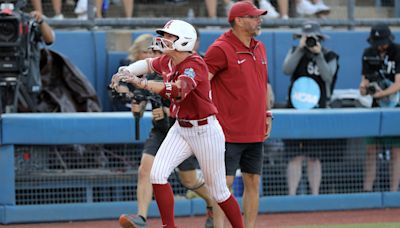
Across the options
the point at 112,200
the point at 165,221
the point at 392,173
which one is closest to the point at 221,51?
the point at 165,221

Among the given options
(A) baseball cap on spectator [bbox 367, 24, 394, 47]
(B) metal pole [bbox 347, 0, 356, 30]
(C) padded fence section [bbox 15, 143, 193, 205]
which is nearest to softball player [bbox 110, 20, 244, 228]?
(C) padded fence section [bbox 15, 143, 193, 205]

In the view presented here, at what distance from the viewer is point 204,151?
25.1 ft

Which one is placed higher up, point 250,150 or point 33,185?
point 250,150

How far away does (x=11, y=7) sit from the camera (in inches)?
409

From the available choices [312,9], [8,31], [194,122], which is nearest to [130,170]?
[8,31]

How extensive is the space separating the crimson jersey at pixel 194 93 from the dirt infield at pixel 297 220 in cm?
253

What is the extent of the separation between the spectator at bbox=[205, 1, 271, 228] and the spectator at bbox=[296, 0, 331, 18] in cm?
515

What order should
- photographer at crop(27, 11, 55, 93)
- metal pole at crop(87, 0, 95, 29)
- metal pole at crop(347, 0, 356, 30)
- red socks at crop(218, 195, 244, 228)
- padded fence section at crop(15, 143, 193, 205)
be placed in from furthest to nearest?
metal pole at crop(347, 0, 356, 30) → metal pole at crop(87, 0, 95, 29) → photographer at crop(27, 11, 55, 93) → padded fence section at crop(15, 143, 193, 205) → red socks at crop(218, 195, 244, 228)

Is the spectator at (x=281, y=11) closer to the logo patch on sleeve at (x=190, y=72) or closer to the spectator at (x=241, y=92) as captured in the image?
the spectator at (x=241, y=92)

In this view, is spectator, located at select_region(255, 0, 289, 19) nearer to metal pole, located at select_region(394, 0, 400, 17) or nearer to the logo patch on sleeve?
metal pole, located at select_region(394, 0, 400, 17)

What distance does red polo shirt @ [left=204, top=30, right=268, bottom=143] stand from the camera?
8.24m

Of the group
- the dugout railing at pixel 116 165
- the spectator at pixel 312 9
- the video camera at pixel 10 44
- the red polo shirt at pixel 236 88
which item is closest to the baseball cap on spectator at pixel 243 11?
the red polo shirt at pixel 236 88

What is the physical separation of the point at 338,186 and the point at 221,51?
353cm

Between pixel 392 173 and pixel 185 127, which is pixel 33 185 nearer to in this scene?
pixel 185 127
